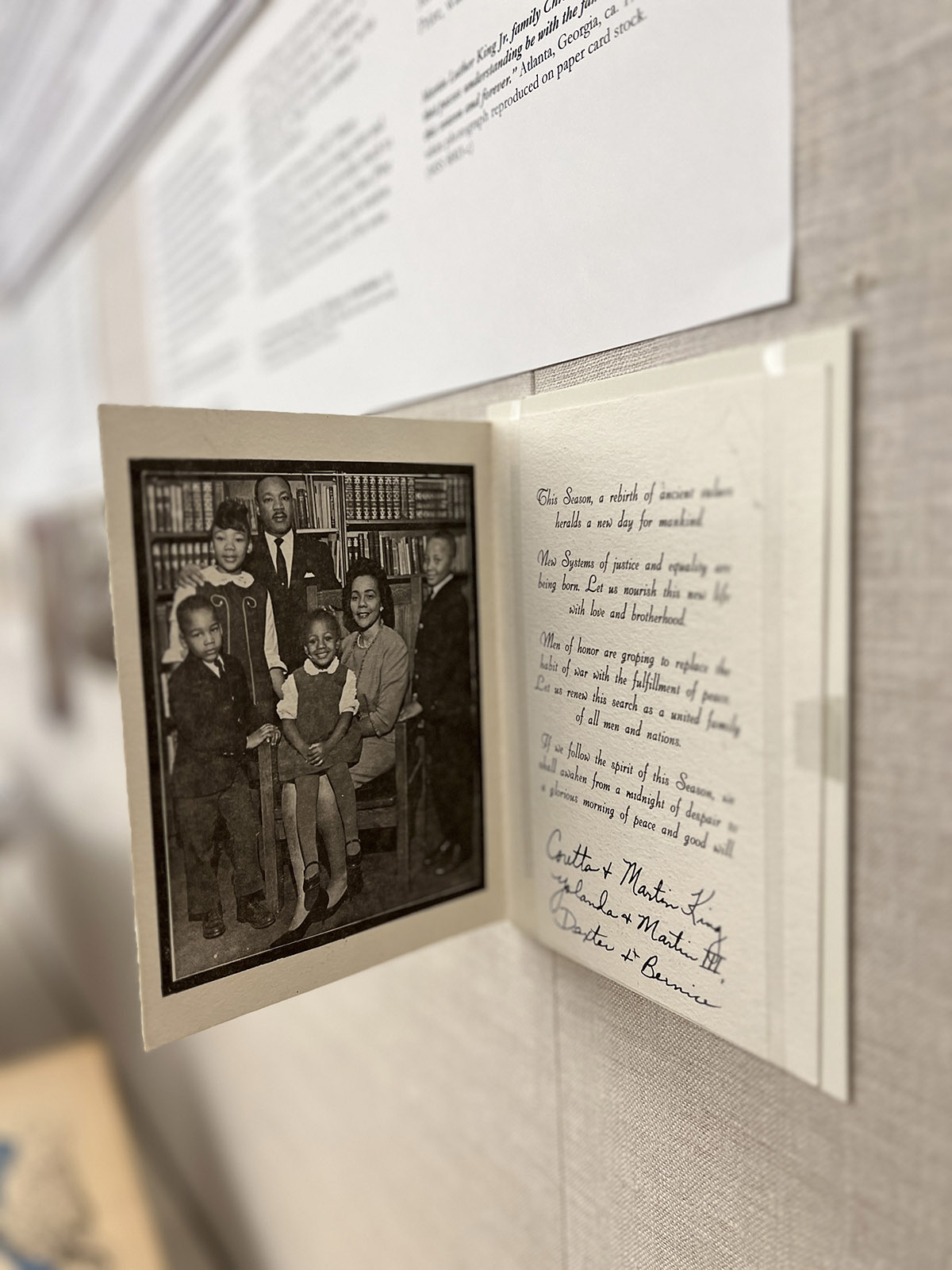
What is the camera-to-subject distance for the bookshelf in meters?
0.34

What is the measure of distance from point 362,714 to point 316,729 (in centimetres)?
2

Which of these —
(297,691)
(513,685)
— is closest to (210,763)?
(297,691)

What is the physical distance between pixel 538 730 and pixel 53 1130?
42.7 inches

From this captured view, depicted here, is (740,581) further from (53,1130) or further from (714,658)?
(53,1130)

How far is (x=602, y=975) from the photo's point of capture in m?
0.43

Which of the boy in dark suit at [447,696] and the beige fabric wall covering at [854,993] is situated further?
the boy in dark suit at [447,696]

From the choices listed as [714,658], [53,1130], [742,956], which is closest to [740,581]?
[714,658]

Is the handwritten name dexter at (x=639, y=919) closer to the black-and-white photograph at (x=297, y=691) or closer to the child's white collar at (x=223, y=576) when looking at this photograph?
the black-and-white photograph at (x=297, y=691)

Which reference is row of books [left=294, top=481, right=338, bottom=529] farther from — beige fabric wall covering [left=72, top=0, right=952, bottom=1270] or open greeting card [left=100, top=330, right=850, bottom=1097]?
beige fabric wall covering [left=72, top=0, right=952, bottom=1270]

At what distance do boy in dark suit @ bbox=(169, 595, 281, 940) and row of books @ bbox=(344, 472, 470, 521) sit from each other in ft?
0.27

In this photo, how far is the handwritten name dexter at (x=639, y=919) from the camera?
1.18 ft

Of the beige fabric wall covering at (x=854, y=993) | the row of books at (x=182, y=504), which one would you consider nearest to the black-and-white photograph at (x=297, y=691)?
the row of books at (x=182, y=504)

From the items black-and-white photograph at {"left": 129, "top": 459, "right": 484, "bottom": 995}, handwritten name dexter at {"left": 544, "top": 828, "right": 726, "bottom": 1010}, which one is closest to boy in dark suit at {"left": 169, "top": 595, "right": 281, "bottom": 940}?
black-and-white photograph at {"left": 129, "top": 459, "right": 484, "bottom": 995}

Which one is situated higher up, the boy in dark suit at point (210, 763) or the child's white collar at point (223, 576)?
the child's white collar at point (223, 576)
